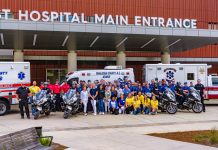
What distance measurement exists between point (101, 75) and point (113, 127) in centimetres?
957

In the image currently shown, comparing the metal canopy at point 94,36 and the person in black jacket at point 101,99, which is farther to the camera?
the metal canopy at point 94,36

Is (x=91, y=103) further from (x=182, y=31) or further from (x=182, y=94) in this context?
(x=182, y=31)

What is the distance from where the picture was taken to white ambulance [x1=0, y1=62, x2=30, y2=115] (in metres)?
19.9

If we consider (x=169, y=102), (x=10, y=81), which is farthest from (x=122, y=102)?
(x=10, y=81)

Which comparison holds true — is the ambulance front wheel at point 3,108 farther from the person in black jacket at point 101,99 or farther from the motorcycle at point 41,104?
the person in black jacket at point 101,99

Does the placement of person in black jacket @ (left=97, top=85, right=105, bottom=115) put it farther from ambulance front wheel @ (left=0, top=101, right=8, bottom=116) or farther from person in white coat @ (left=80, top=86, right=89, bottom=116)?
ambulance front wheel @ (left=0, top=101, right=8, bottom=116)

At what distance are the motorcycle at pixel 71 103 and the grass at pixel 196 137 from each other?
6150 millimetres

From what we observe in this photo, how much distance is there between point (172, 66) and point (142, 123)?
398 inches

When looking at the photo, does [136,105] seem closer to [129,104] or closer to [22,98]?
[129,104]

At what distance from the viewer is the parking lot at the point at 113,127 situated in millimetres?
11633

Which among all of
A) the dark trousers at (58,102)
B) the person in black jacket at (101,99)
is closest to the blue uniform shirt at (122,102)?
the person in black jacket at (101,99)

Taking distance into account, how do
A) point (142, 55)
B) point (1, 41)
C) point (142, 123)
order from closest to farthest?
1. point (142, 123)
2. point (1, 41)
3. point (142, 55)

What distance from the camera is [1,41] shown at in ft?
92.8

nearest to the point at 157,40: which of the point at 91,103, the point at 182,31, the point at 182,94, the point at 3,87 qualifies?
the point at 182,31
